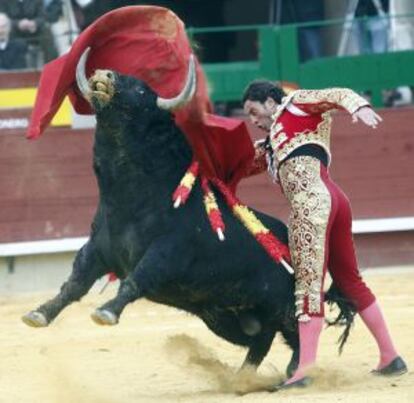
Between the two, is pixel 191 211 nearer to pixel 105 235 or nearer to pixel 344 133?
pixel 105 235

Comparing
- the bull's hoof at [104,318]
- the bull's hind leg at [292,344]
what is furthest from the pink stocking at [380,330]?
the bull's hoof at [104,318]

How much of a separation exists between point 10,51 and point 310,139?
4.92 metres

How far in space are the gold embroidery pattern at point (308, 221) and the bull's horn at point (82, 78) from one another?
31.9 inches

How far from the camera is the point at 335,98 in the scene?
5793 millimetres

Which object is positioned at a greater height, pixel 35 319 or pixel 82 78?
pixel 82 78

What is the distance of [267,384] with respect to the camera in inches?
238


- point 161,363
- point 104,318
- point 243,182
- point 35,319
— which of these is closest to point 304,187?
point 104,318

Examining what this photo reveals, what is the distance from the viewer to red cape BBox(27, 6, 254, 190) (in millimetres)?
5996

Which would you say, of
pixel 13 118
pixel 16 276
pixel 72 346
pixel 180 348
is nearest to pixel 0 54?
pixel 13 118

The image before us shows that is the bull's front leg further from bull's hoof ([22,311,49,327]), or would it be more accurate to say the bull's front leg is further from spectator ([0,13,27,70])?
spectator ([0,13,27,70])

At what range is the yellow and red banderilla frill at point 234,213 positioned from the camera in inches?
233

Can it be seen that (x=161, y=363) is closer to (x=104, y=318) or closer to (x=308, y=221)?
(x=308, y=221)

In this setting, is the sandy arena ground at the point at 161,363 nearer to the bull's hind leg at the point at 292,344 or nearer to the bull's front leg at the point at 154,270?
the bull's hind leg at the point at 292,344

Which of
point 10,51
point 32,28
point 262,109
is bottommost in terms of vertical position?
point 10,51
